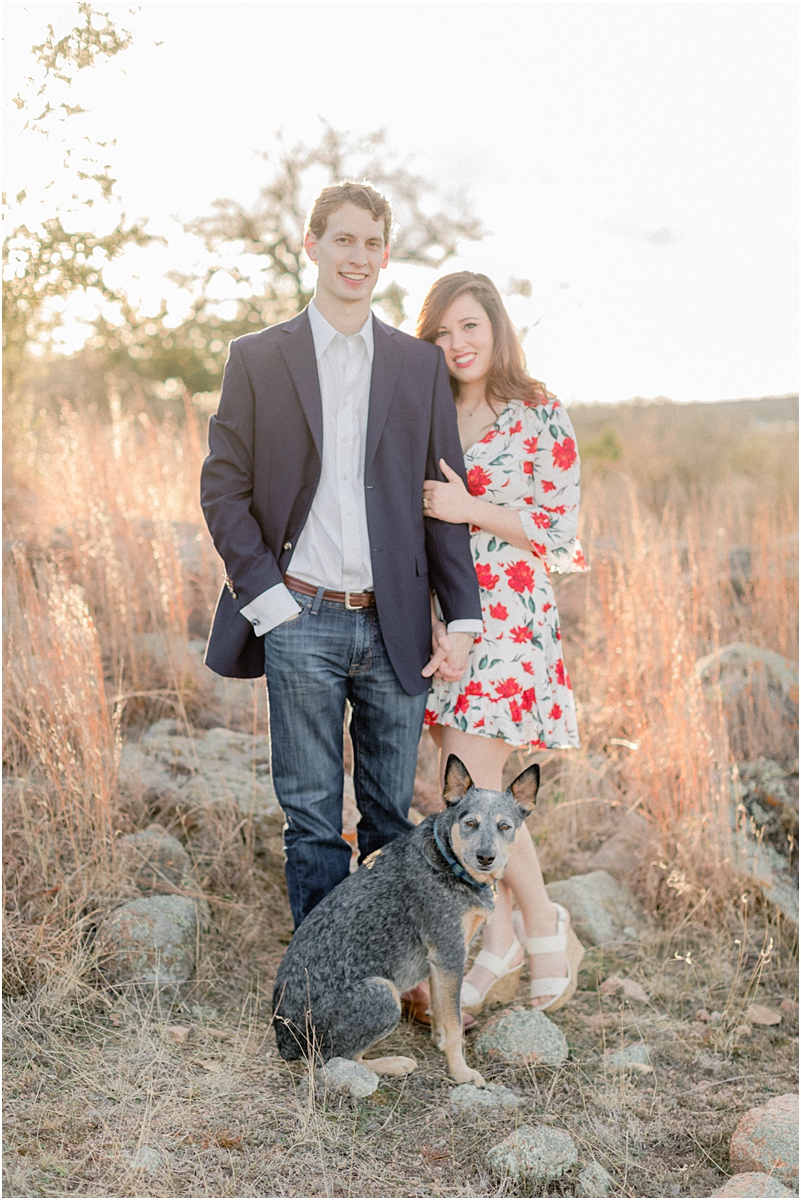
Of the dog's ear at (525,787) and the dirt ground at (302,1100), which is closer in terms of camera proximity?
the dirt ground at (302,1100)

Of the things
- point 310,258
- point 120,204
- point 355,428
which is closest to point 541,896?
point 355,428

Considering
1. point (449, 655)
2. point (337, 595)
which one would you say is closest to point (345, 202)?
point (337, 595)

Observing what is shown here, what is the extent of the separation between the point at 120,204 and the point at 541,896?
389cm

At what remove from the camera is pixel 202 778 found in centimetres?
418

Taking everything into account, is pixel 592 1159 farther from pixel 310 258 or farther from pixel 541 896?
pixel 310 258

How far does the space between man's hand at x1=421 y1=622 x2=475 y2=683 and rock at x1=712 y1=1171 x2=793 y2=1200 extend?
178cm

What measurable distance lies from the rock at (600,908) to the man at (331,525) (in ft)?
5.01

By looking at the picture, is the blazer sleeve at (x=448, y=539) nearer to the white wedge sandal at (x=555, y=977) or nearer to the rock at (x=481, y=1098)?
the white wedge sandal at (x=555, y=977)

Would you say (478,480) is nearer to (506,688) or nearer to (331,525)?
(331,525)

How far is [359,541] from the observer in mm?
2998

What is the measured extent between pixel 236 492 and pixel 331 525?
0.34 metres

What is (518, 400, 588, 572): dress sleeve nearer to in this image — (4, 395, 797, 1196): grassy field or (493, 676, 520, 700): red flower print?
(493, 676, 520, 700): red flower print

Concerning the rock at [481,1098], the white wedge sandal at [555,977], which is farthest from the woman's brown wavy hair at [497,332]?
the rock at [481,1098]

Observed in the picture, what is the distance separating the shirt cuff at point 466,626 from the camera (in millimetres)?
3105
